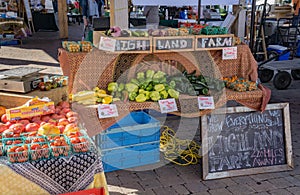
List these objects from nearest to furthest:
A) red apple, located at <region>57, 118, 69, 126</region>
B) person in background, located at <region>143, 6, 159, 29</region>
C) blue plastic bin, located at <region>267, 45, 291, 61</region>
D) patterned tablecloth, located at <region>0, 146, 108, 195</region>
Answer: patterned tablecloth, located at <region>0, 146, 108, 195</region> < red apple, located at <region>57, 118, 69, 126</region> < person in background, located at <region>143, 6, 159, 29</region> < blue plastic bin, located at <region>267, 45, 291, 61</region>

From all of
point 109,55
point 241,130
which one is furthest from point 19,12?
point 241,130

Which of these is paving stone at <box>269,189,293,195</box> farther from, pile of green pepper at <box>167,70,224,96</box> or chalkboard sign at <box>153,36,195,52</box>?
chalkboard sign at <box>153,36,195,52</box>

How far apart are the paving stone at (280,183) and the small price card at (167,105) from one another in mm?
1191

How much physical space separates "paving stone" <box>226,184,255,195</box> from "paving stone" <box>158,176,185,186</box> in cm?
46

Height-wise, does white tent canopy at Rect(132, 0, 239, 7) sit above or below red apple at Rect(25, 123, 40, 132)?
above

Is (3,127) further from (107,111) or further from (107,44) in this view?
(107,44)

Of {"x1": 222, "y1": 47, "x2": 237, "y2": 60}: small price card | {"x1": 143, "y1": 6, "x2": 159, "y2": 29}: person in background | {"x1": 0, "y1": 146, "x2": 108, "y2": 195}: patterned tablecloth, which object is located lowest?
{"x1": 0, "y1": 146, "x2": 108, "y2": 195}: patterned tablecloth

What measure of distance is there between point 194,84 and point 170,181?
1.01 metres

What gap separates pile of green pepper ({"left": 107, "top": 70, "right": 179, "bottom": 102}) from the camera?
10.4 ft

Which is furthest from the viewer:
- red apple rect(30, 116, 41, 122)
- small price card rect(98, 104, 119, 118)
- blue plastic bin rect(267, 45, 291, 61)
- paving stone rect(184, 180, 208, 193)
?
blue plastic bin rect(267, 45, 291, 61)

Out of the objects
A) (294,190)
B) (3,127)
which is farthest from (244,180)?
(3,127)

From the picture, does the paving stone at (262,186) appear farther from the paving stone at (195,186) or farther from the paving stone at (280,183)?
the paving stone at (195,186)

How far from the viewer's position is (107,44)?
320 cm

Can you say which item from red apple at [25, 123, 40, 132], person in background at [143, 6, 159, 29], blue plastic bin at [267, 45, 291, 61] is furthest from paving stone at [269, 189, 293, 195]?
blue plastic bin at [267, 45, 291, 61]
